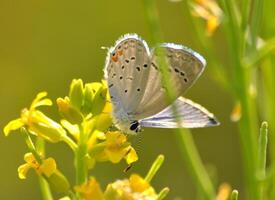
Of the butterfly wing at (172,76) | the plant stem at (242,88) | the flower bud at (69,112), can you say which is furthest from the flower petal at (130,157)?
the plant stem at (242,88)

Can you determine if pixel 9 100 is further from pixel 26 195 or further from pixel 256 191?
pixel 256 191

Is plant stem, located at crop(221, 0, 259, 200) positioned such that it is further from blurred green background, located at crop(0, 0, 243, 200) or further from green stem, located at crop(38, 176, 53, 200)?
blurred green background, located at crop(0, 0, 243, 200)

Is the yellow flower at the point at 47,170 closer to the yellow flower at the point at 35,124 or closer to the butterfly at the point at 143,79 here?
the yellow flower at the point at 35,124

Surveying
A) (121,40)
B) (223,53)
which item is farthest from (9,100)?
(121,40)

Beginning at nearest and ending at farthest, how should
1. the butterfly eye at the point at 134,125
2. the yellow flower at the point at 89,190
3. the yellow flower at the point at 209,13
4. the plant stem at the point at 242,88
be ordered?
the yellow flower at the point at 89,190
the butterfly eye at the point at 134,125
the plant stem at the point at 242,88
the yellow flower at the point at 209,13

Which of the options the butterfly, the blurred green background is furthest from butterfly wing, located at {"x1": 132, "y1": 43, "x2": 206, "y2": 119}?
the blurred green background
